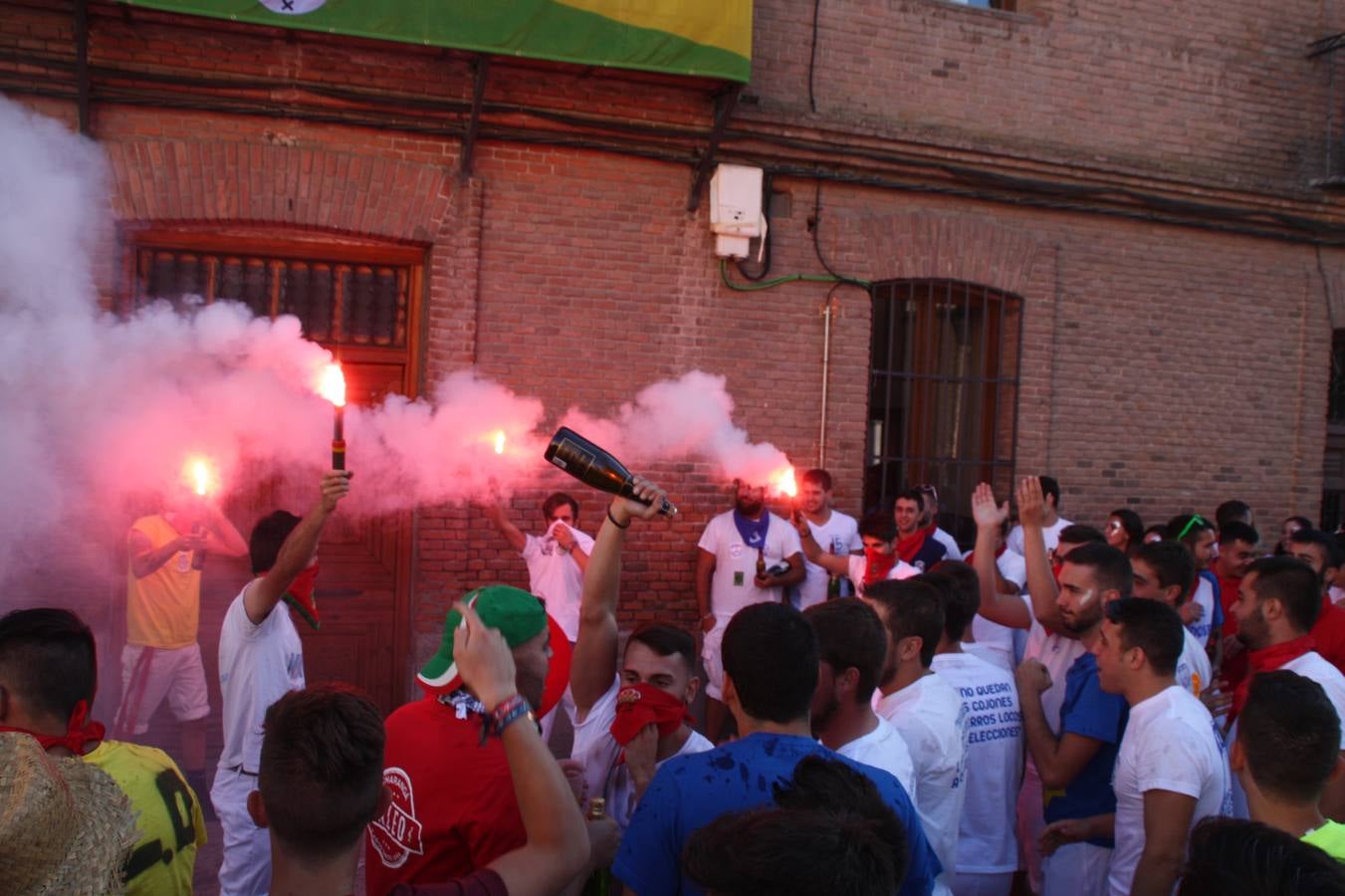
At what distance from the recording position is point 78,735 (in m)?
2.61

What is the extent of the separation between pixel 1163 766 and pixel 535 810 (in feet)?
6.63

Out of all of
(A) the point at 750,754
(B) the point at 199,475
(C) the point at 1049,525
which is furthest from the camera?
(C) the point at 1049,525

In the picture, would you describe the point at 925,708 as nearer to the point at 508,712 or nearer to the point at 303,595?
the point at 508,712

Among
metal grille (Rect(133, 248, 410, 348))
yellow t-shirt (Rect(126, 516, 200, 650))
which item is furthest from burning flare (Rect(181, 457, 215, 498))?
metal grille (Rect(133, 248, 410, 348))

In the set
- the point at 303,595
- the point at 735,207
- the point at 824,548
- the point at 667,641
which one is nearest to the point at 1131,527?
the point at 824,548

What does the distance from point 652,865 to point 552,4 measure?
5.97m

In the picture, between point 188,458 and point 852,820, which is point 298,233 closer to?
point 188,458

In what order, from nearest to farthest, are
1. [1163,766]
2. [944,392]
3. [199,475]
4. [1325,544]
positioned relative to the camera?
1. [1163,766]
2. [199,475]
3. [1325,544]
4. [944,392]

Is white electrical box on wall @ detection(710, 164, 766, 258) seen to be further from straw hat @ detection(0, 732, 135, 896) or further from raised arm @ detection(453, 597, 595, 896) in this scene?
straw hat @ detection(0, 732, 135, 896)

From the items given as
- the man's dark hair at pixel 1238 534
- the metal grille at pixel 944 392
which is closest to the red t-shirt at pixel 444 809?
the man's dark hair at pixel 1238 534

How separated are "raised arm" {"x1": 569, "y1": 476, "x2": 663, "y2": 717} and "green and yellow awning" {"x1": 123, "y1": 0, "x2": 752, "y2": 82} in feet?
14.6

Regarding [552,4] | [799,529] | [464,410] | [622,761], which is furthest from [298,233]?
[622,761]

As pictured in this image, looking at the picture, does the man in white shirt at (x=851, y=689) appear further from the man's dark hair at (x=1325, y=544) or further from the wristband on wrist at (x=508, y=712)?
the man's dark hair at (x=1325, y=544)

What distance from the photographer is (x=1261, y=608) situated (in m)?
4.05
